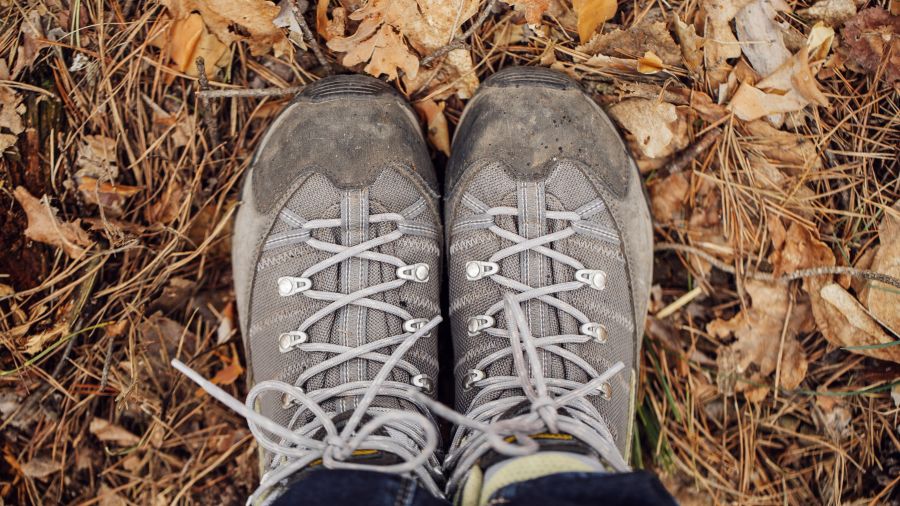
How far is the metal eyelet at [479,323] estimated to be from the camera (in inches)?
75.7

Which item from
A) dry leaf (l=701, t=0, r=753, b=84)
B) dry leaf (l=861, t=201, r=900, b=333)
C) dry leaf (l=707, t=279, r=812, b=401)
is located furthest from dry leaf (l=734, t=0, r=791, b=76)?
dry leaf (l=707, t=279, r=812, b=401)

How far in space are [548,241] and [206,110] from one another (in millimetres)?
1104

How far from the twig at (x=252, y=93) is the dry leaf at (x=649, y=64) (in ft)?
3.37

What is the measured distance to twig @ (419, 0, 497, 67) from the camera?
1.86m

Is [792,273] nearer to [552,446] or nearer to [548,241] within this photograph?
[548,241]

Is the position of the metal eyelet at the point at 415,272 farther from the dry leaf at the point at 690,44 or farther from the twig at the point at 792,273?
the dry leaf at the point at 690,44

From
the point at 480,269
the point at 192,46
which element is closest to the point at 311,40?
the point at 192,46

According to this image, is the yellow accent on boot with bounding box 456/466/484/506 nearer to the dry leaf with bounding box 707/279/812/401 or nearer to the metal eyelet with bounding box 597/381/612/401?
the metal eyelet with bounding box 597/381/612/401

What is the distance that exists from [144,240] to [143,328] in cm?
28

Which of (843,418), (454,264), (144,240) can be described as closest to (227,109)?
(144,240)

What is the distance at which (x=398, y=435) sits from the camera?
166cm

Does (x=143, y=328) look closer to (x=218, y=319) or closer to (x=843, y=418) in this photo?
(x=218, y=319)

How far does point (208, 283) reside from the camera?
2.18m

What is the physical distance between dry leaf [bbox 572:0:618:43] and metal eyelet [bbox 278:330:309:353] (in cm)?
120
